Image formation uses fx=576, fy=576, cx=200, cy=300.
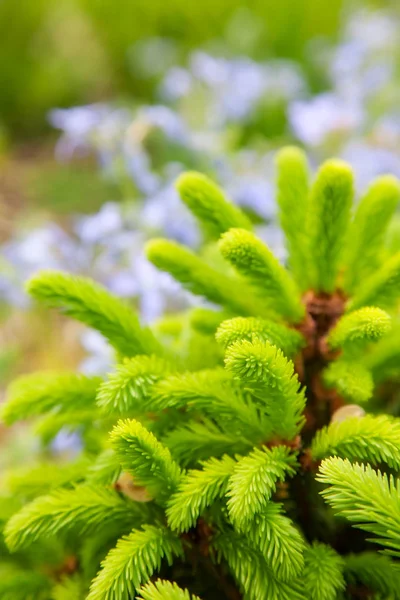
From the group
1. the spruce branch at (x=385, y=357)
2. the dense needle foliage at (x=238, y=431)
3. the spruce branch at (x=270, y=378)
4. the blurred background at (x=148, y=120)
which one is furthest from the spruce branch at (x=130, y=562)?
the blurred background at (x=148, y=120)

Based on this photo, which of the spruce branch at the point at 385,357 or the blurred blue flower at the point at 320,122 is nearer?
the spruce branch at the point at 385,357

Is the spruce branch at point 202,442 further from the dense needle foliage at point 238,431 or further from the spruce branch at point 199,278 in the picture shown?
the spruce branch at point 199,278

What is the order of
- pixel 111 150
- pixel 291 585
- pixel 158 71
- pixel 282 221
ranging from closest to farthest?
1. pixel 291 585
2. pixel 282 221
3. pixel 111 150
4. pixel 158 71

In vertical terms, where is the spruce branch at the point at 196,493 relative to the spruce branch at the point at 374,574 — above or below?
above

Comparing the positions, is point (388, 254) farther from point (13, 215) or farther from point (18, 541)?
point (13, 215)

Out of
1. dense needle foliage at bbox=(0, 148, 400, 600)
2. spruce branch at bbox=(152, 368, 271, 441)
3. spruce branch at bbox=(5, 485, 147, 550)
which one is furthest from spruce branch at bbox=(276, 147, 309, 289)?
spruce branch at bbox=(5, 485, 147, 550)

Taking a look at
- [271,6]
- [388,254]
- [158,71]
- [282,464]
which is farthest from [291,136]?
[282,464]

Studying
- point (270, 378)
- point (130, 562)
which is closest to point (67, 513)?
point (130, 562)
